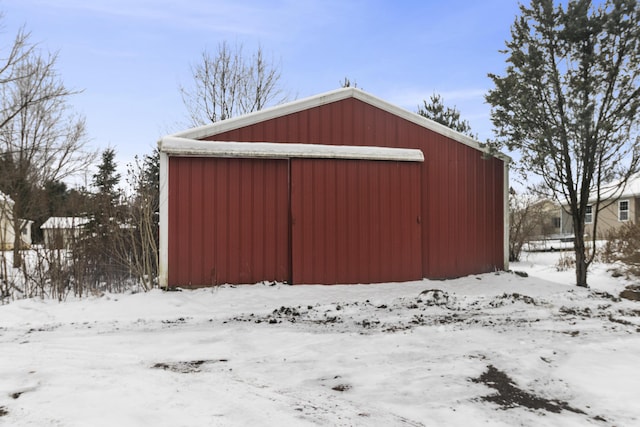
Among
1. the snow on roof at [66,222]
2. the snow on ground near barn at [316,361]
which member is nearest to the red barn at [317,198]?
the snow on ground near barn at [316,361]

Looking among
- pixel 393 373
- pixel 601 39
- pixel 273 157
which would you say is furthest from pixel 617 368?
pixel 601 39

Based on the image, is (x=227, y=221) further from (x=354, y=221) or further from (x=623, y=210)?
(x=623, y=210)

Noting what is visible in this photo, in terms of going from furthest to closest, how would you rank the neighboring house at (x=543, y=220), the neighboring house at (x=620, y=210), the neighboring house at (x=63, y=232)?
the neighboring house at (x=620, y=210)
the neighboring house at (x=543, y=220)
the neighboring house at (x=63, y=232)

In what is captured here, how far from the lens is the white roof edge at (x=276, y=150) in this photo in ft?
21.4

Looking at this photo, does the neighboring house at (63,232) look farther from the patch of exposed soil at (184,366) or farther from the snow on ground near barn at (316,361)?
the patch of exposed soil at (184,366)

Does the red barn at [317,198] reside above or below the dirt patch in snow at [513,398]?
above

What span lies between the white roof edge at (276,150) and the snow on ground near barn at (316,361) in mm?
2397

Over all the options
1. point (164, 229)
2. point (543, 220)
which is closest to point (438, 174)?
point (164, 229)

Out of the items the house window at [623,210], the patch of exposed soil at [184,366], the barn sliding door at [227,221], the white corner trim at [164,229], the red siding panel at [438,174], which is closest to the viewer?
the patch of exposed soil at [184,366]

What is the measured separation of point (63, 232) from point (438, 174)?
7.03 m

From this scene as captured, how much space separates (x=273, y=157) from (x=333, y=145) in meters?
1.27

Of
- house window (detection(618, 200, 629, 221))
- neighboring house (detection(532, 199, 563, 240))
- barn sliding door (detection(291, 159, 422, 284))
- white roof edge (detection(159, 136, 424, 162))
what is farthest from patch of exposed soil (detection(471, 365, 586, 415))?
house window (detection(618, 200, 629, 221))

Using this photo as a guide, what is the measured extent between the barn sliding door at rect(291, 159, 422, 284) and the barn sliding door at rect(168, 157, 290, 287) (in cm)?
31

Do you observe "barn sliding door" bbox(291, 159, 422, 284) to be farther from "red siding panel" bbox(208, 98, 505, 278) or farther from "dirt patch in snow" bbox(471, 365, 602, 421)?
"dirt patch in snow" bbox(471, 365, 602, 421)
